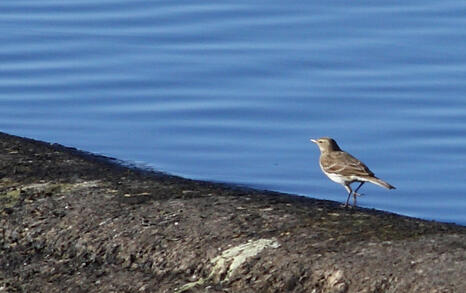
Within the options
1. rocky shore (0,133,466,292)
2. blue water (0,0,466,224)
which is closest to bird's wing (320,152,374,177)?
rocky shore (0,133,466,292)

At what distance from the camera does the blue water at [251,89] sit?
14.2 metres

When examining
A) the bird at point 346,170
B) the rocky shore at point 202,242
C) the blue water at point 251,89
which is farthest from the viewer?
the blue water at point 251,89

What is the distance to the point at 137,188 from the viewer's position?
32.6 feet

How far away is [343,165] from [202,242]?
2.10 meters

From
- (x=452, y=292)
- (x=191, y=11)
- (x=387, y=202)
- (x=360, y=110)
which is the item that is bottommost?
(x=452, y=292)

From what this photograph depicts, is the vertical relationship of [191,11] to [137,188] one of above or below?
above

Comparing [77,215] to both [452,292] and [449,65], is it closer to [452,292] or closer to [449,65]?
[452,292]

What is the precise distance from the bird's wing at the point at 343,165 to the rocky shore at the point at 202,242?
1.50ft

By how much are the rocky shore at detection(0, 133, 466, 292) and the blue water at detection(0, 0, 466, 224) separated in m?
3.96

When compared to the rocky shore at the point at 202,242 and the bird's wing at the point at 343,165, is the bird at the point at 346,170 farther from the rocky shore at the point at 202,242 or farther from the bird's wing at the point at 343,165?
the rocky shore at the point at 202,242

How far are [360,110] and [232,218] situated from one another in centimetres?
683

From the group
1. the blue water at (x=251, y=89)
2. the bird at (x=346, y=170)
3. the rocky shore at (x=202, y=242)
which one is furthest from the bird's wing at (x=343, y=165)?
the blue water at (x=251, y=89)

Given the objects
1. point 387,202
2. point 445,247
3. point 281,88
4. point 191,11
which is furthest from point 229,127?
point 445,247

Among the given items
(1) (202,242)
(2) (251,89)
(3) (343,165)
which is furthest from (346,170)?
(2) (251,89)
